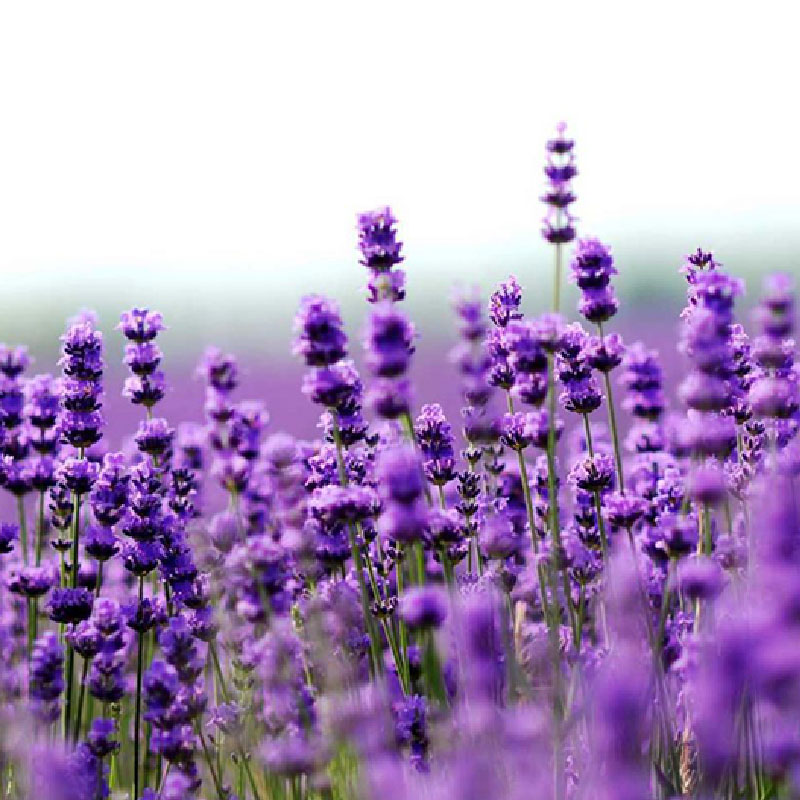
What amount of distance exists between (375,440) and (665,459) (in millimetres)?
823

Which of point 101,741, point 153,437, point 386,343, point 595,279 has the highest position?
point 595,279

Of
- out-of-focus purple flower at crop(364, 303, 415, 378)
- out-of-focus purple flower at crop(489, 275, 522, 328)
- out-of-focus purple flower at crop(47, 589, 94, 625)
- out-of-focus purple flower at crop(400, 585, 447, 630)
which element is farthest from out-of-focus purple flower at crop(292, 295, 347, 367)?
out-of-focus purple flower at crop(47, 589, 94, 625)

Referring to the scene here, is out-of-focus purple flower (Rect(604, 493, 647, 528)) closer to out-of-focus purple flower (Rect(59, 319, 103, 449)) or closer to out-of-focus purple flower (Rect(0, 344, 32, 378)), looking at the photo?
out-of-focus purple flower (Rect(59, 319, 103, 449))

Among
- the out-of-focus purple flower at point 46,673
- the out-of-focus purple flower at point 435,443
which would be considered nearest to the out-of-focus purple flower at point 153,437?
the out-of-focus purple flower at point 435,443

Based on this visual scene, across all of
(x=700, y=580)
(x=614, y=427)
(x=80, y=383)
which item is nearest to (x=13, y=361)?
(x=80, y=383)

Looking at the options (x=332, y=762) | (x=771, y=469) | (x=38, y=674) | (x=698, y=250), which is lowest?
(x=332, y=762)

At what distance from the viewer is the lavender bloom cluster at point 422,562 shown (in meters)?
2.42

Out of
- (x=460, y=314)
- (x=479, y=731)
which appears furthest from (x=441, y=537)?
(x=479, y=731)

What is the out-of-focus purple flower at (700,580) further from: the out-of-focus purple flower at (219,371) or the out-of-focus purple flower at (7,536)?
the out-of-focus purple flower at (7,536)

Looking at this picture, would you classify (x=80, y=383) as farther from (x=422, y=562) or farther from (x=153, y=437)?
(x=422, y=562)

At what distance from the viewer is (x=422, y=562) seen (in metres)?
2.94

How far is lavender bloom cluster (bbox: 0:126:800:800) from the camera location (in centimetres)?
242

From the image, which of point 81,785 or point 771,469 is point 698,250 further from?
point 81,785

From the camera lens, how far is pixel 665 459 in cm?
380
